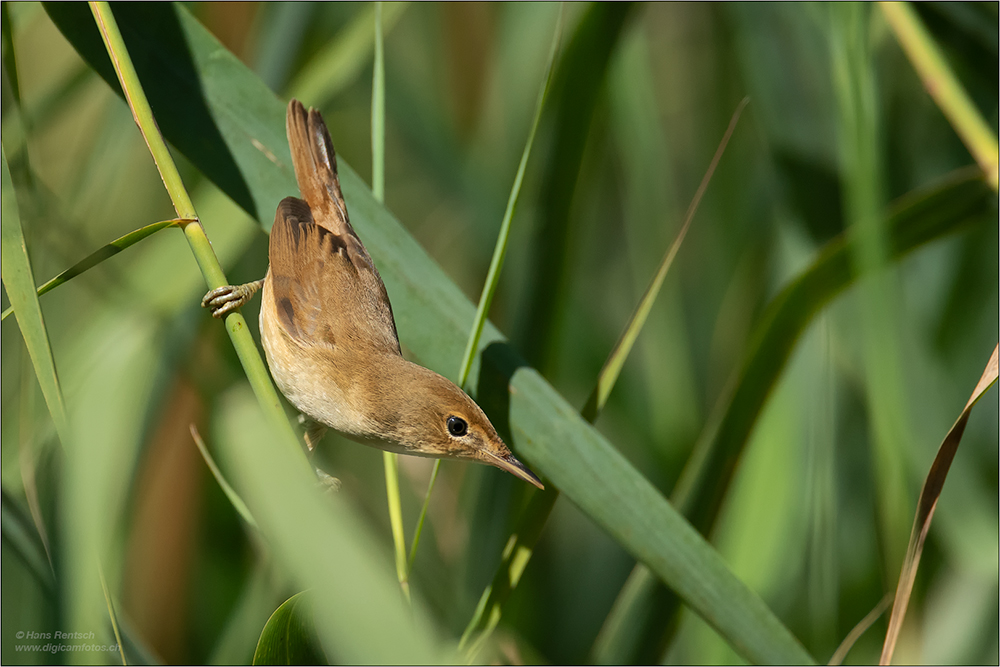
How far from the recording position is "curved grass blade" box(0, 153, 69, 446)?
966mm

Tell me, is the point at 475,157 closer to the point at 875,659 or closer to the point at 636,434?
the point at 636,434

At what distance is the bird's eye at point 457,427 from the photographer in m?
1.35

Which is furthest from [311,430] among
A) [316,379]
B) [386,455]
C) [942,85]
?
[942,85]

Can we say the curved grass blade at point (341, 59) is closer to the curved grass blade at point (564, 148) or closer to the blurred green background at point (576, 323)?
the blurred green background at point (576, 323)

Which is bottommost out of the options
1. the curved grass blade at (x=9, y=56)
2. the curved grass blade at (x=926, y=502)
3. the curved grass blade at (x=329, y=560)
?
the curved grass blade at (x=926, y=502)

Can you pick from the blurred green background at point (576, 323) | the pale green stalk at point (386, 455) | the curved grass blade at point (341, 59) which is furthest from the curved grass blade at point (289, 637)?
the curved grass blade at point (341, 59)

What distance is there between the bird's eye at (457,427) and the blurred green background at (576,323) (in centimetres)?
42

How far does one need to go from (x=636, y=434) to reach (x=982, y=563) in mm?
932

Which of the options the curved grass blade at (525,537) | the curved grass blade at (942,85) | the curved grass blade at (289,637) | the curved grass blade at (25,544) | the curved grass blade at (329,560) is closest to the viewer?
the curved grass blade at (329,560)

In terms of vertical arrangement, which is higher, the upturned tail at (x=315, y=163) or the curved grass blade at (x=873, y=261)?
the upturned tail at (x=315, y=163)

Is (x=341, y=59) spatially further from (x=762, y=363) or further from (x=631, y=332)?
(x=762, y=363)

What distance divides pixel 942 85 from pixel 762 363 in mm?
734

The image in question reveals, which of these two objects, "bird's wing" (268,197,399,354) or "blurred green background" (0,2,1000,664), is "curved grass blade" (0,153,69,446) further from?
"bird's wing" (268,197,399,354)

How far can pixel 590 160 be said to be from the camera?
2.27 meters
